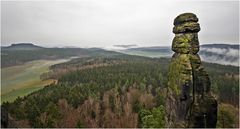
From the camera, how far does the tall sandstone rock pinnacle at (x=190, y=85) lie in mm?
15297

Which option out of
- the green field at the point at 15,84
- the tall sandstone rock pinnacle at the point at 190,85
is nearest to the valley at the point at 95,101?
the green field at the point at 15,84

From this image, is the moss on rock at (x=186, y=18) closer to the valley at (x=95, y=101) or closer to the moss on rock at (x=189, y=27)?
the moss on rock at (x=189, y=27)

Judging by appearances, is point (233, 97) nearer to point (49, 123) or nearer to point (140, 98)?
→ point (140, 98)

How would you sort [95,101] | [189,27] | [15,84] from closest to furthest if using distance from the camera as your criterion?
[189,27], [95,101], [15,84]

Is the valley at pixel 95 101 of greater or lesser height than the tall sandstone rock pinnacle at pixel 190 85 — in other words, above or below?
below

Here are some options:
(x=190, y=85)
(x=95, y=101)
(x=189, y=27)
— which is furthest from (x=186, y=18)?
(x=95, y=101)

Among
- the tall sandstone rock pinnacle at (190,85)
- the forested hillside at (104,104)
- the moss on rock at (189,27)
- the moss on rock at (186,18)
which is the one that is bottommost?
the forested hillside at (104,104)

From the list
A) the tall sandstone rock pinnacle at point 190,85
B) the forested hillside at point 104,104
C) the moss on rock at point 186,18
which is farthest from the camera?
the forested hillside at point 104,104

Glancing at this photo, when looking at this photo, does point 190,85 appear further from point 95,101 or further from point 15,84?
point 15,84

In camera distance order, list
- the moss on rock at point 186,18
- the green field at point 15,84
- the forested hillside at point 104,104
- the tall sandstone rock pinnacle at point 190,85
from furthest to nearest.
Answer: the green field at point 15,84
the forested hillside at point 104,104
the moss on rock at point 186,18
the tall sandstone rock pinnacle at point 190,85

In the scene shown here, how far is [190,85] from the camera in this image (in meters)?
15.2

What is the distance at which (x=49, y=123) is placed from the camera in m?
56.1

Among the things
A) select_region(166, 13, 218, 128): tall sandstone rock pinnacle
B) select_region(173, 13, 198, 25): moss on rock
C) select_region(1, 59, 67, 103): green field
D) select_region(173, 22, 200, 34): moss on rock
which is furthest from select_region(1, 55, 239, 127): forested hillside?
select_region(173, 13, 198, 25): moss on rock

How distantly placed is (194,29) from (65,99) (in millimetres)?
69021
